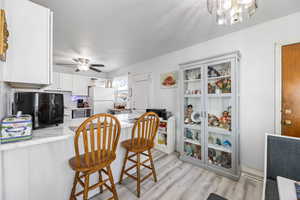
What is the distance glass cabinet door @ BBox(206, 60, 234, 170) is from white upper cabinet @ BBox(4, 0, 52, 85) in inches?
89.4

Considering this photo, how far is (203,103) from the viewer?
2242 millimetres

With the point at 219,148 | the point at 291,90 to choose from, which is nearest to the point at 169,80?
the point at 219,148

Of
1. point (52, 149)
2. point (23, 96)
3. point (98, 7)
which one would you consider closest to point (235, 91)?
point (98, 7)

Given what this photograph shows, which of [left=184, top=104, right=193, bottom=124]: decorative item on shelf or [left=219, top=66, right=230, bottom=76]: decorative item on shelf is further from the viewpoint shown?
[left=184, top=104, right=193, bottom=124]: decorative item on shelf

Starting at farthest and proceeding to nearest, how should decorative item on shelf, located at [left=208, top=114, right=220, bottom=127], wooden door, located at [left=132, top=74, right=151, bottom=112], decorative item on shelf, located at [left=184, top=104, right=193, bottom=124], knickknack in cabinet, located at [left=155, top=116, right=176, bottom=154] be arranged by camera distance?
wooden door, located at [left=132, top=74, right=151, bottom=112] < knickknack in cabinet, located at [left=155, top=116, right=176, bottom=154] < decorative item on shelf, located at [left=184, top=104, right=193, bottom=124] < decorative item on shelf, located at [left=208, top=114, right=220, bottom=127]

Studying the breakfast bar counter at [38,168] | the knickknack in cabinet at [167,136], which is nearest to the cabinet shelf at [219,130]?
the knickknack in cabinet at [167,136]

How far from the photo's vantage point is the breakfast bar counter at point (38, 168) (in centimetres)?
100

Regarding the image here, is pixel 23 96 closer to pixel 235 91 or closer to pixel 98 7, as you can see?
pixel 98 7

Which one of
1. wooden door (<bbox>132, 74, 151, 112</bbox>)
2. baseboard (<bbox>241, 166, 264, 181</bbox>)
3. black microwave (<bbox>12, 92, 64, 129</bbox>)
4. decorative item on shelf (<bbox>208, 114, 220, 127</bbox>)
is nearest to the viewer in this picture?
black microwave (<bbox>12, 92, 64, 129</bbox>)

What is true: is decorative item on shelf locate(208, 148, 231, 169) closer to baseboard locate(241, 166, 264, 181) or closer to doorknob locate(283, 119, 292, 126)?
baseboard locate(241, 166, 264, 181)

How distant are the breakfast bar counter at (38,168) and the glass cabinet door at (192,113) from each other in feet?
6.60

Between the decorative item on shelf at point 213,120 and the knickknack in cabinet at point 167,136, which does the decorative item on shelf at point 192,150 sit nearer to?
the knickknack in cabinet at point 167,136

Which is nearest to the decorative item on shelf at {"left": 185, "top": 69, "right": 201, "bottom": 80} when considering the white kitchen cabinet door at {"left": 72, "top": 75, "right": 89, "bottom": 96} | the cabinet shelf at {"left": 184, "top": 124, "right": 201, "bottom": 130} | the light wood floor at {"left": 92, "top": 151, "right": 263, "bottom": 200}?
the cabinet shelf at {"left": 184, "top": 124, "right": 201, "bottom": 130}

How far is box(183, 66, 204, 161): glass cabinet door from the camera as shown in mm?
2369
